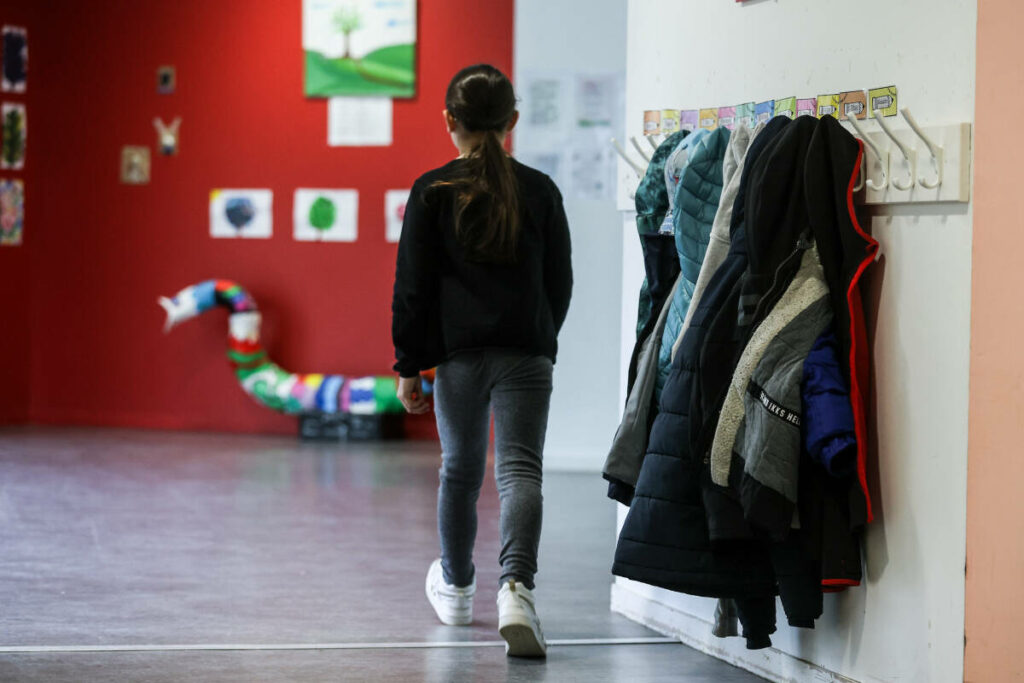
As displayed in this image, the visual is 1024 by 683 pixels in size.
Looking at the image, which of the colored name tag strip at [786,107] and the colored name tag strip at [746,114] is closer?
the colored name tag strip at [786,107]

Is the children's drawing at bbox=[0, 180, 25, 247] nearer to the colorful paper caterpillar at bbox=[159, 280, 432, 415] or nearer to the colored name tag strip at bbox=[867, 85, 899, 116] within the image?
the colorful paper caterpillar at bbox=[159, 280, 432, 415]

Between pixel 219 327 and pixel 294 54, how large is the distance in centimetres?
136

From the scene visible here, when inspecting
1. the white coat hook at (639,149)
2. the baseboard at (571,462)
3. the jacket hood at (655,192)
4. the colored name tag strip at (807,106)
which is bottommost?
the baseboard at (571,462)

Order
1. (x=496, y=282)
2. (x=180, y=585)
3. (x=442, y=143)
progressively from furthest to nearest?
(x=442, y=143)
(x=180, y=585)
(x=496, y=282)

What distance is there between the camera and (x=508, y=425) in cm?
300

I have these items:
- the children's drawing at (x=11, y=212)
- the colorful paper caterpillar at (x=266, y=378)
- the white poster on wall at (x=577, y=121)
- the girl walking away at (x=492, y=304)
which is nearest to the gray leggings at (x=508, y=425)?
the girl walking away at (x=492, y=304)

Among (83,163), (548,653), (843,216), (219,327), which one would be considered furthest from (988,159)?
(83,163)

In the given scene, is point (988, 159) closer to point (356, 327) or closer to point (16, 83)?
point (356, 327)

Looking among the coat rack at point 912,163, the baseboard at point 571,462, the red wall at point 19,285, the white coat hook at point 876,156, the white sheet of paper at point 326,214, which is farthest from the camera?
the red wall at point 19,285

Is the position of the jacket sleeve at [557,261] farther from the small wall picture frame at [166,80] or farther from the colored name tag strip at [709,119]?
the small wall picture frame at [166,80]

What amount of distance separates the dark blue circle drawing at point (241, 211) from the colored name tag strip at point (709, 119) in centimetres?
419

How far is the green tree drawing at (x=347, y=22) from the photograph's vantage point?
6.84m

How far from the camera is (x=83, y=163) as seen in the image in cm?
714

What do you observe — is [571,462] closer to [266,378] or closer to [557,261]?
[266,378]
